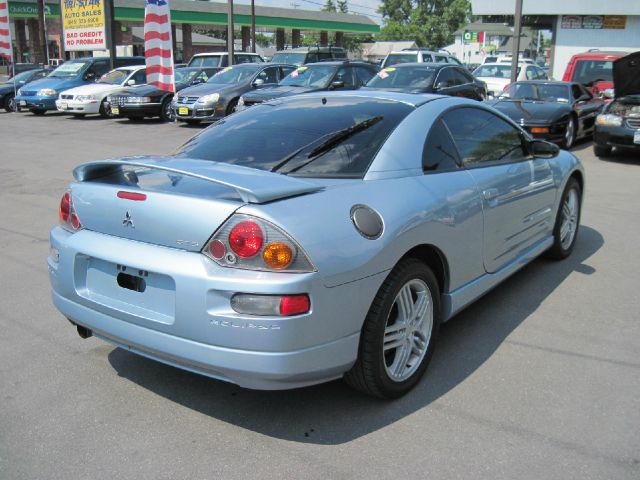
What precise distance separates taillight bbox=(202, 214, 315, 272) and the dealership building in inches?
1268

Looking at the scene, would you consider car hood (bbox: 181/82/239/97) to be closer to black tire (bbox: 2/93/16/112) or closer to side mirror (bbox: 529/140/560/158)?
black tire (bbox: 2/93/16/112)

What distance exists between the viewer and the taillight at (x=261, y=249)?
8.97 ft

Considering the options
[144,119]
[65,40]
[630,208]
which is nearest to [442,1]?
[65,40]

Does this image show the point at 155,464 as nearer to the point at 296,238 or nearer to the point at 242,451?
the point at 242,451

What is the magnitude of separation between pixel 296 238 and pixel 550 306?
2753 mm

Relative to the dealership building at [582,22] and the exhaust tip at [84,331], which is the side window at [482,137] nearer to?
the exhaust tip at [84,331]

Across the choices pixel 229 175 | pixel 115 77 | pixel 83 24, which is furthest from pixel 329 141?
pixel 83 24

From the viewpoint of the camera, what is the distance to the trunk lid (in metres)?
2.84

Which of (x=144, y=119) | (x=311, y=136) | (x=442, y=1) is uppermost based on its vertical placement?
(x=442, y=1)

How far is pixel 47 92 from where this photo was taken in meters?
20.9

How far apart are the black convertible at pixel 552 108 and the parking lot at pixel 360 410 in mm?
7755

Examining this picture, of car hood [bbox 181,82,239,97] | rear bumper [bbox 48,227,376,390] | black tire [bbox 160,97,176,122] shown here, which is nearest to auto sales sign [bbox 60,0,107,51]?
black tire [bbox 160,97,176,122]

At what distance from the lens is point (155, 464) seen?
2.81 meters

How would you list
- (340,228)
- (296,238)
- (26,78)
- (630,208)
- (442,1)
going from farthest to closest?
(442,1) < (26,78) < (630,208) < (340,228) < (296,238)
